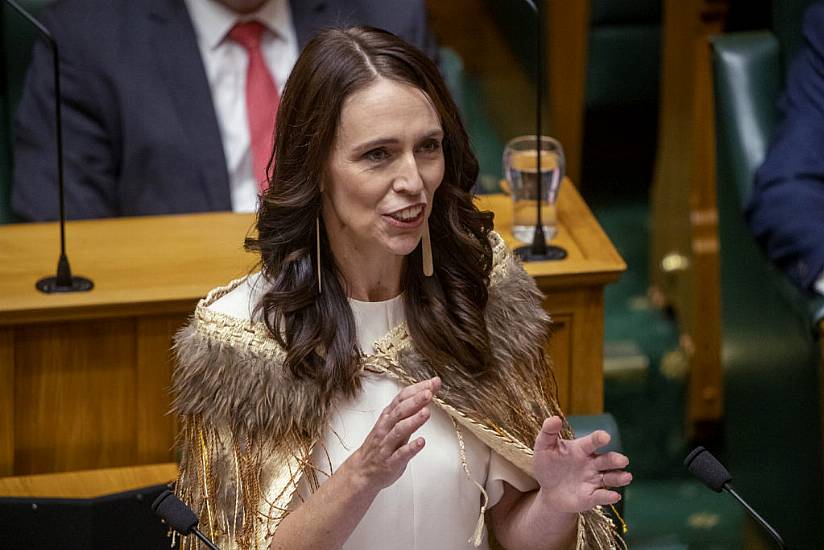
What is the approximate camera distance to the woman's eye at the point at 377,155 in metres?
1.90

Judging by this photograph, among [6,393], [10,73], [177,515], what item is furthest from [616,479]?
[10,73]

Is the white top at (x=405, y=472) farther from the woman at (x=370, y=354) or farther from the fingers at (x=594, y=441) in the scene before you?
the fingers at (x=594, y=441)

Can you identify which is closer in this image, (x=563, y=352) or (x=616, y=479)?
(x=616, y=479)

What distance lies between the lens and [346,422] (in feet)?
A: 6.61

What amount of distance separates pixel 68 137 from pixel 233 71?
33 centimetres

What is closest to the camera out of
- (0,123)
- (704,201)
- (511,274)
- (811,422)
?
(511,274)

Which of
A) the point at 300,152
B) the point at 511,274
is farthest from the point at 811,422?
the point at 300,152

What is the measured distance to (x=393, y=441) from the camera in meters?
1.77

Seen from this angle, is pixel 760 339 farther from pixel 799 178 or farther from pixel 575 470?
pixel 575 470

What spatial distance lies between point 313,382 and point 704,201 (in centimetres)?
204

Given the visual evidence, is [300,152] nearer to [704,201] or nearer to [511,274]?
[511,274]

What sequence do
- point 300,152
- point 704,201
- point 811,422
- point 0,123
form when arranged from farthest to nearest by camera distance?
point 704,201
point 0,123
point 811,422
point 300,152

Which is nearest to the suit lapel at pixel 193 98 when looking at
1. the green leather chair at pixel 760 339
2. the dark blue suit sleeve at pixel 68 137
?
the dark blue suit sleeve at pixel 68 137

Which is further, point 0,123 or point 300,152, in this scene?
point 0,123
